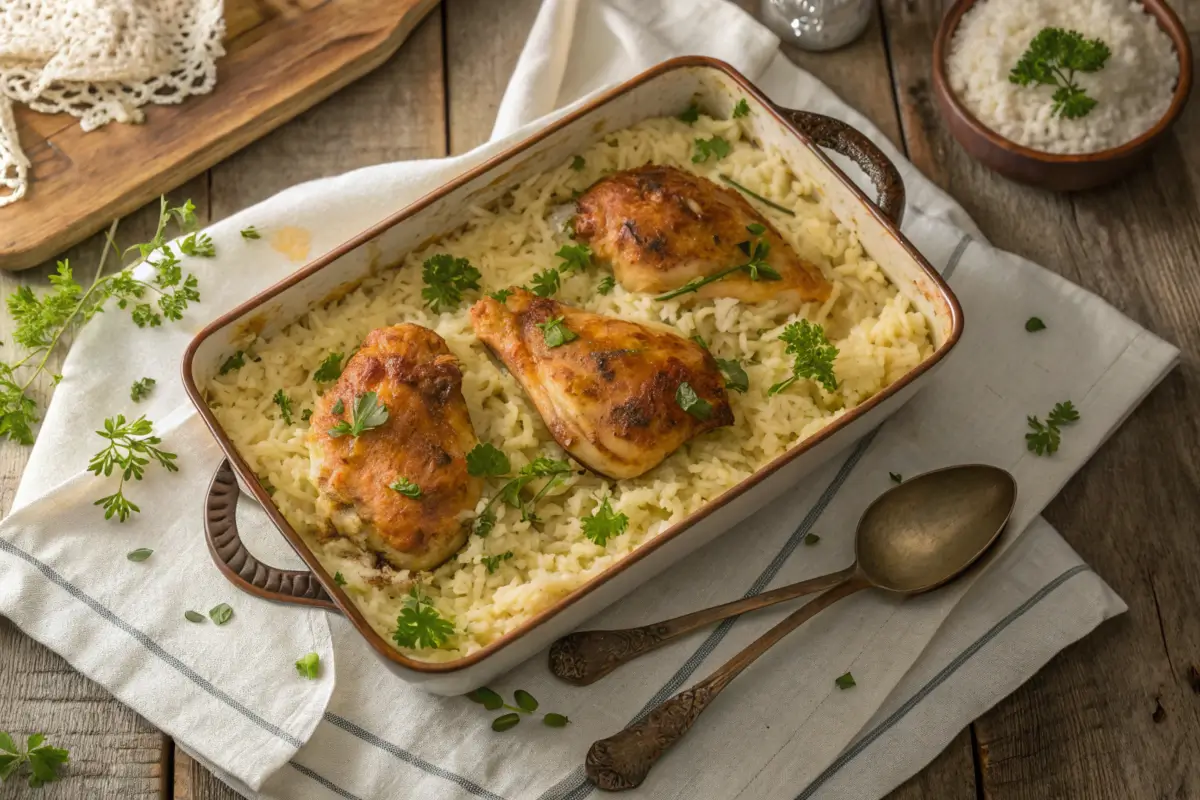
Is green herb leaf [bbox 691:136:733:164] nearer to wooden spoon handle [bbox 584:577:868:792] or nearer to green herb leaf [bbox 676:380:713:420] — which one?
green herb leaf [bbox 676:380:713:420]

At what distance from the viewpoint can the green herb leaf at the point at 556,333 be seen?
3154 millimetres

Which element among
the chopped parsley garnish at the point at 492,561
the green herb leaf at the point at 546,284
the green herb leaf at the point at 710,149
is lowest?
the chopped parsley garnish at the point at 492,561

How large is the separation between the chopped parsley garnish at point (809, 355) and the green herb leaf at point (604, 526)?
1.81ft

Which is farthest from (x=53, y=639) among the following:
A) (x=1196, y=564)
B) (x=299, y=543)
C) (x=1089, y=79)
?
(x=1089, y=79)

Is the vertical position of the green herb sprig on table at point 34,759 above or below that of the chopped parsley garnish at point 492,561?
below

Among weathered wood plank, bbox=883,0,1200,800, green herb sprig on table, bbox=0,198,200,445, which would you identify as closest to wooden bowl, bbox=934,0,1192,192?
weathered wood plank, bbox=883,0,1200,800

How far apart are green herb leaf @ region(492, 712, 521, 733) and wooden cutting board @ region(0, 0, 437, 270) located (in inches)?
78.7

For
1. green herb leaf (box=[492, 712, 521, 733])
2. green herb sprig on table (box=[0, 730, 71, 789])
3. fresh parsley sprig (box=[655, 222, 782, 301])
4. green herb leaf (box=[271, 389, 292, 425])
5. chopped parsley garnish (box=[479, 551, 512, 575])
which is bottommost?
green herb sprig on table (box=[0, 730, 71, 789])

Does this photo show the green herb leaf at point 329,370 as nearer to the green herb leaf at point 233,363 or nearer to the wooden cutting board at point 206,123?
the green herb leaf at point 233,363

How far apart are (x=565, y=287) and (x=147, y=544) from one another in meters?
1.32

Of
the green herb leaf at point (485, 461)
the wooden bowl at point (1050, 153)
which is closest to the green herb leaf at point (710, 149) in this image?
the wooden bowl at point (1050, 153)

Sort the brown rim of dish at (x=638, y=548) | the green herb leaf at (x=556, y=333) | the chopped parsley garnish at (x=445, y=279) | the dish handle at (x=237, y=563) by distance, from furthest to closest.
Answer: the chopped parsley garnish at (x=445, y=279) → the green herb leaf at (x=556, y=333) → the dish handle at (x=237, y=563) → the brown rim of dish at (x=638, y=548)

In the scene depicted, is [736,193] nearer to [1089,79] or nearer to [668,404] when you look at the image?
[668,404]

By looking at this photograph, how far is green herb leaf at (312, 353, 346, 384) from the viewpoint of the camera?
3232mm
